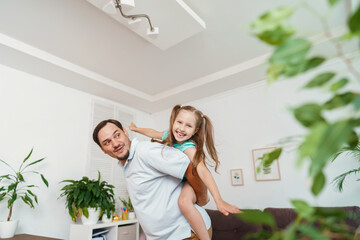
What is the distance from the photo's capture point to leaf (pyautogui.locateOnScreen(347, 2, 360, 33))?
29 centimetres

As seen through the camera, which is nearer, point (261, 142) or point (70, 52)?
point (70, 52)

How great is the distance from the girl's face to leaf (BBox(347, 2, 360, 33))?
6.12 feet

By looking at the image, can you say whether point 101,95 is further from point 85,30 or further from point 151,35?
point 151,35

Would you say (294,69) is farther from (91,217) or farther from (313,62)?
(91,217)

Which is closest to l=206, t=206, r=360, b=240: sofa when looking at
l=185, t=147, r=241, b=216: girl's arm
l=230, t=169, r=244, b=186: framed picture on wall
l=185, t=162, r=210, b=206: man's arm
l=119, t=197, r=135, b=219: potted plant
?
l=230, t=169, r=244, b=186: framed picture on wall

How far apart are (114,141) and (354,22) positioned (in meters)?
1.87

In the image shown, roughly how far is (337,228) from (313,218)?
4cm

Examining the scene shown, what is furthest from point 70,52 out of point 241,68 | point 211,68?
point 241,68

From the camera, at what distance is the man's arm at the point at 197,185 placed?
5.71 feet

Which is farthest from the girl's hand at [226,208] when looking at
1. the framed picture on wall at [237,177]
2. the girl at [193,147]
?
the framed picture on wall at [237,177]

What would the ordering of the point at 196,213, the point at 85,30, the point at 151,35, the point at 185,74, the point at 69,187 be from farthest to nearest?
the point at 185,74, the point at 69,187, the point at 85,30, the point at 151,35, the point at 196,213

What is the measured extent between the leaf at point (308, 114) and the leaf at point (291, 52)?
6 centimetres

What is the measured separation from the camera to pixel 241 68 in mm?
3768

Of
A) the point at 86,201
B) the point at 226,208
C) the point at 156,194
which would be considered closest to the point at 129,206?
the point at 86,201
